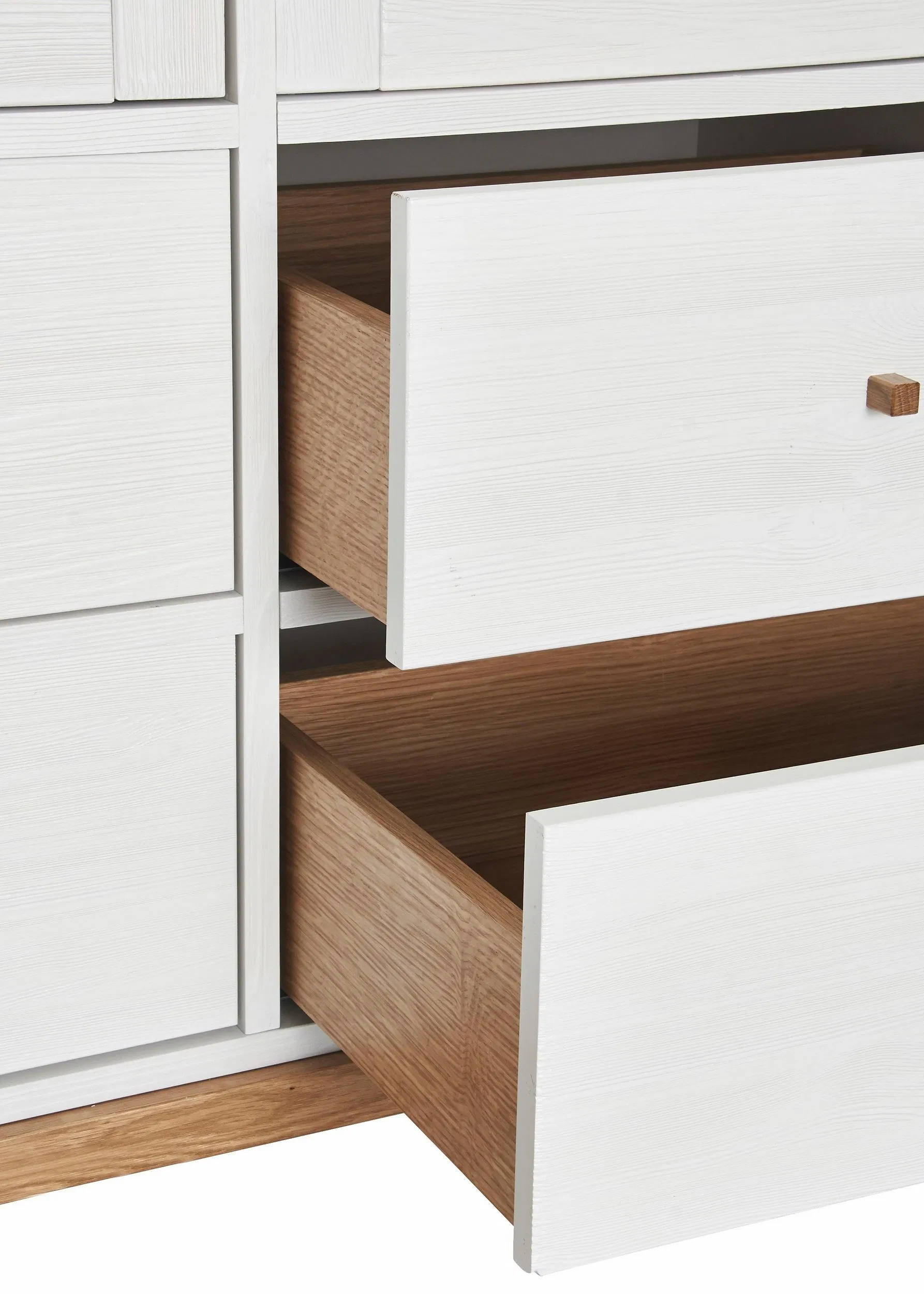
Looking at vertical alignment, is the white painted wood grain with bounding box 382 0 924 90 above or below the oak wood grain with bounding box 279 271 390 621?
above

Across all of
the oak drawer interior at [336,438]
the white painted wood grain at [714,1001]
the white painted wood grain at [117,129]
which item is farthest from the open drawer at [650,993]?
the white painted wood grain at [117,129]

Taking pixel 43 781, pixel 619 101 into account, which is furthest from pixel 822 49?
pixel 43 781

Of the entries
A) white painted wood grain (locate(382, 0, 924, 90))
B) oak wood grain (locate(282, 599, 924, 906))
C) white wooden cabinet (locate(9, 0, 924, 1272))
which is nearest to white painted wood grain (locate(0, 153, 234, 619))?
white wooden cabinet (locate(9, 0, 924, 1272))

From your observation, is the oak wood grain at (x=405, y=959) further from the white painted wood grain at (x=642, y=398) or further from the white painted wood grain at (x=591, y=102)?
the white painted wood grain at (x=591, y=102)

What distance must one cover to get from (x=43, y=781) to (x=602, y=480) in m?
0.33

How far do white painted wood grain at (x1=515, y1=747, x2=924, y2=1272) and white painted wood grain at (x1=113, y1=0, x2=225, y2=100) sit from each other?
1.31ft

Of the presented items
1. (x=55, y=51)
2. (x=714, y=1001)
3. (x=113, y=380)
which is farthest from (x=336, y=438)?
(x=714, y=1001)

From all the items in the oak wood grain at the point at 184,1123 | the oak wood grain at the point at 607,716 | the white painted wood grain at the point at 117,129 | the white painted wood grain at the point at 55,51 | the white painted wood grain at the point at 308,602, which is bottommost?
the oak wood grain at the point at 184,1123

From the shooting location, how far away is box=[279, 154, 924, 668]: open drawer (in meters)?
0.79

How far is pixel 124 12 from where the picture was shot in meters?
0.85

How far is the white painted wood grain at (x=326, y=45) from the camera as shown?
2.89 feet

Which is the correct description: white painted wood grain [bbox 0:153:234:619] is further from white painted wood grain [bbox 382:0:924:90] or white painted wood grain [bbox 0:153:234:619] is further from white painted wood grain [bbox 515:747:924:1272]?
white painted wood grain [bbox 515:747:924:1272]

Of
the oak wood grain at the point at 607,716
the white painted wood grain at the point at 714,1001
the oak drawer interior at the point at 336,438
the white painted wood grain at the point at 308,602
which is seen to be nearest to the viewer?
the white painted wood grain at the point at 714,1001

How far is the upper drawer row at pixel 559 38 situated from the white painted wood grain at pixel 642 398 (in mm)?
154
